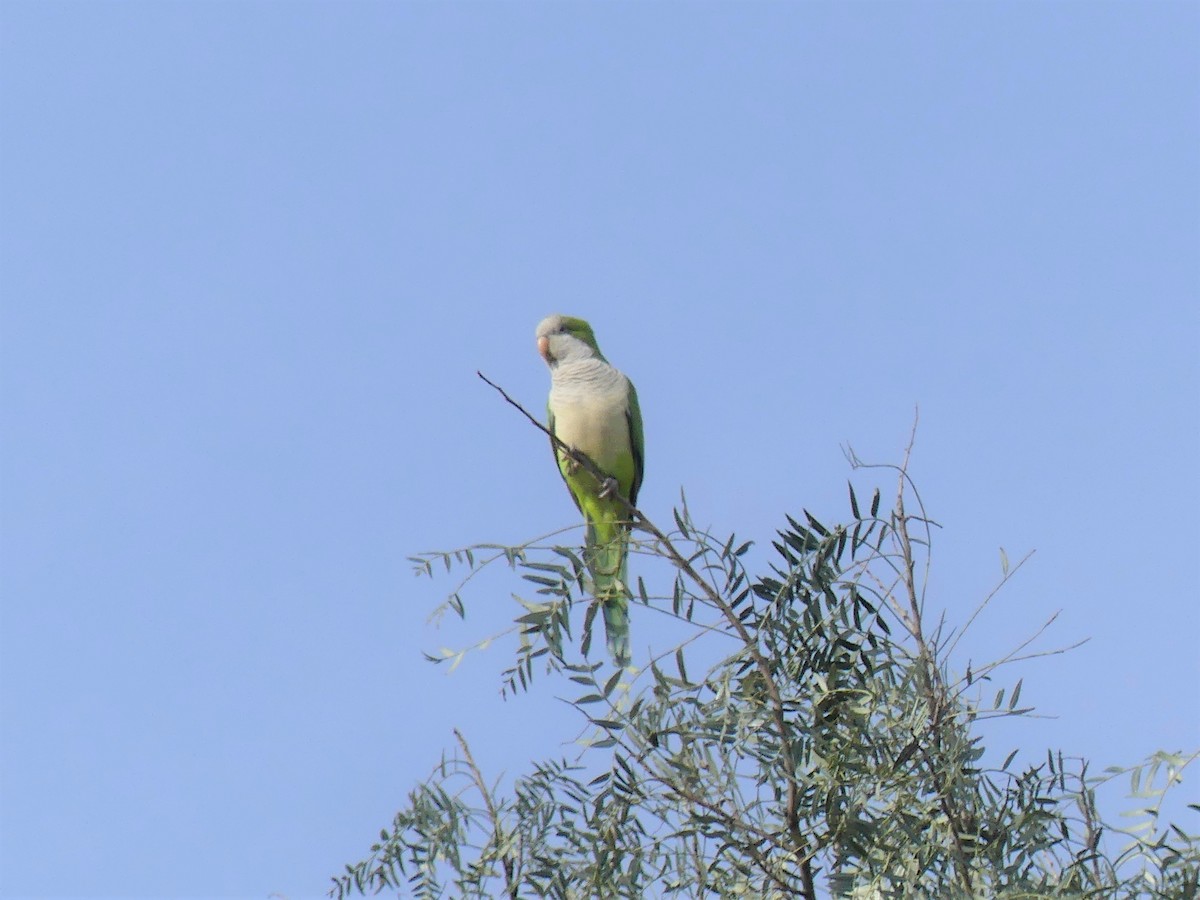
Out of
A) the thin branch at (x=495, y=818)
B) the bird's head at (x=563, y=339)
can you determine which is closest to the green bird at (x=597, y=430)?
the bird's head at (x=563, y=339)

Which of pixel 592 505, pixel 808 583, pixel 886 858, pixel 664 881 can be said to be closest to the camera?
pixel 886 858

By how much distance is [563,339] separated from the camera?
5586mm

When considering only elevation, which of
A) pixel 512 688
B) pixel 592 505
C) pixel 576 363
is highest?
pixel 576 363

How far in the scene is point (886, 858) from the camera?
2252 mm

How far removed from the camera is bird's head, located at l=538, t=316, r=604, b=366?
5559mm

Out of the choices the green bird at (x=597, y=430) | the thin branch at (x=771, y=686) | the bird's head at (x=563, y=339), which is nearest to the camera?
the thin branch at (x=771, y=686)

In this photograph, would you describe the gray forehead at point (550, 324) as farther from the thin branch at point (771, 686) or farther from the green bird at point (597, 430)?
the thin branch at point (771, 686)

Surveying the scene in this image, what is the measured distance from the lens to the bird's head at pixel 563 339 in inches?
219

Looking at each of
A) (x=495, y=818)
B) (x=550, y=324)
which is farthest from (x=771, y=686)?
(x=550, y=324)

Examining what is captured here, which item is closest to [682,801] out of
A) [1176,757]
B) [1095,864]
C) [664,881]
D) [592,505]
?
[664,881]

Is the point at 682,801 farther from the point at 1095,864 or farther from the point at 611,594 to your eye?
the point at 1095,864

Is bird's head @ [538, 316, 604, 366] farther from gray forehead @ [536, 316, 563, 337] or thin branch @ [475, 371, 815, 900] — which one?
thin branch @ [475, 371, 815, 900]

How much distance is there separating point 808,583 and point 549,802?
2.23 feet

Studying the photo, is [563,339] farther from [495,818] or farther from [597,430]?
[495,818]
